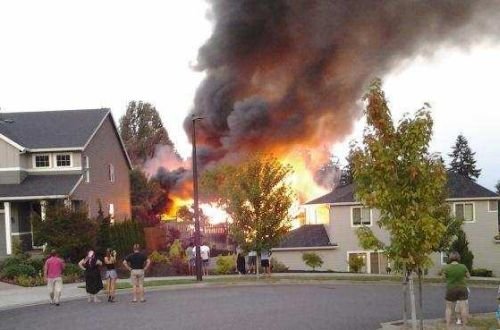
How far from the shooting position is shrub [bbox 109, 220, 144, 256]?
108 feet

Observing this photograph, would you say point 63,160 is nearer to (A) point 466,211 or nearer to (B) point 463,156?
(A) point 466,211

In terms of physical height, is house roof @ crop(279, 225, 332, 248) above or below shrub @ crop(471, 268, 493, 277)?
above

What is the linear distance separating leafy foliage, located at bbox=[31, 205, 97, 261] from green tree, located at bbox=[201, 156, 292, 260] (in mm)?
6521

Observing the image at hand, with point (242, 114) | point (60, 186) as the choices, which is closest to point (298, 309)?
point (60, 186)

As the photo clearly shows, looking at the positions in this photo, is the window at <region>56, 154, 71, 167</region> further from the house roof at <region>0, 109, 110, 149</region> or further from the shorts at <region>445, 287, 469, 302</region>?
the shorts at <region>445, 287, 469, 302</region>

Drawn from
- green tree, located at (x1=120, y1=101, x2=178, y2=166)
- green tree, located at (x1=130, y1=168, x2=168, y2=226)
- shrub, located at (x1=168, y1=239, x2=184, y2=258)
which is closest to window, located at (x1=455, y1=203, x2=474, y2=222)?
shrub, located at (x1=168, y1=239, x2=184, y2=258)

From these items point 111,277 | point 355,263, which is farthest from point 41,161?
point 355,263

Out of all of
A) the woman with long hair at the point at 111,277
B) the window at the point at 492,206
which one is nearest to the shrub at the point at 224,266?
the woman with long hair at the point at 111,277

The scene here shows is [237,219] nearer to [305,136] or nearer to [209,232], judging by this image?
[209,232]

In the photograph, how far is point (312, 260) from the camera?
125 feet

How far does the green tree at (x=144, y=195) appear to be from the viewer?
51.8 m

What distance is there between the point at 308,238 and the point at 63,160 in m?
16.7

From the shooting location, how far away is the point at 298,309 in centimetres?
1698

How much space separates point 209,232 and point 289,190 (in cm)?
2148
